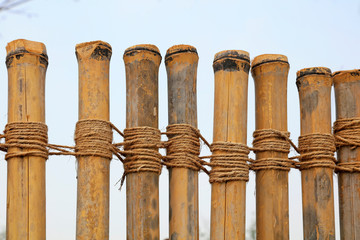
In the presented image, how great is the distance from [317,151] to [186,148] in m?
1.01

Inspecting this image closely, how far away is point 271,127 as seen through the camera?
518 cm

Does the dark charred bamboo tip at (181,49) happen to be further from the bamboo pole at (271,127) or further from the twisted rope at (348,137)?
the twisted rope at (348,137)

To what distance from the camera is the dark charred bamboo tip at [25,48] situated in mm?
4742

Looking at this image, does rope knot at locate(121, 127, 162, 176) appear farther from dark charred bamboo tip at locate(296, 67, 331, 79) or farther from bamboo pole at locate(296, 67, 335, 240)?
dark charred bamboo tip at locate(296, 67, 331, 79)

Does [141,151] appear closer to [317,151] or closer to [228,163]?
[228,163]

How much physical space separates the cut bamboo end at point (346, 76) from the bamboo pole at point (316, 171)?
0.45ft

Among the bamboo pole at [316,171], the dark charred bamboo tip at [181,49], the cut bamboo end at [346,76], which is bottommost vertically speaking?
the bamboo pole at [316,171]

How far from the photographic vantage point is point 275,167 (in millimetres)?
5078

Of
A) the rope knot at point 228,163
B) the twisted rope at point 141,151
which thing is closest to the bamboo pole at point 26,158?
the twisted rope at point 141,151

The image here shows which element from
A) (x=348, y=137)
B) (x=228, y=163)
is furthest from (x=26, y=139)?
(x=348, y=137)

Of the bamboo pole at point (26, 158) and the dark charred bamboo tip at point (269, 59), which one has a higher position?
the dark charred bamboo tip at point (269, 59)

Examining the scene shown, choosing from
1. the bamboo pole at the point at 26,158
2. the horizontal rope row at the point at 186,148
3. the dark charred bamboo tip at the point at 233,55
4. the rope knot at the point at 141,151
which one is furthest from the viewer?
the dark charred bamboo tip at the point at 233,55

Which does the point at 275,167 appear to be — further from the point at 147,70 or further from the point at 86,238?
the point at 86,238

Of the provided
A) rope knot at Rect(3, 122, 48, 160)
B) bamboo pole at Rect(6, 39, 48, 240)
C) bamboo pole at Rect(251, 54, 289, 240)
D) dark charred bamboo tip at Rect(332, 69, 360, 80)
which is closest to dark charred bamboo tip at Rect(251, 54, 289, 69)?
bamboo pole at Rect(251, 54, 289, 240)
